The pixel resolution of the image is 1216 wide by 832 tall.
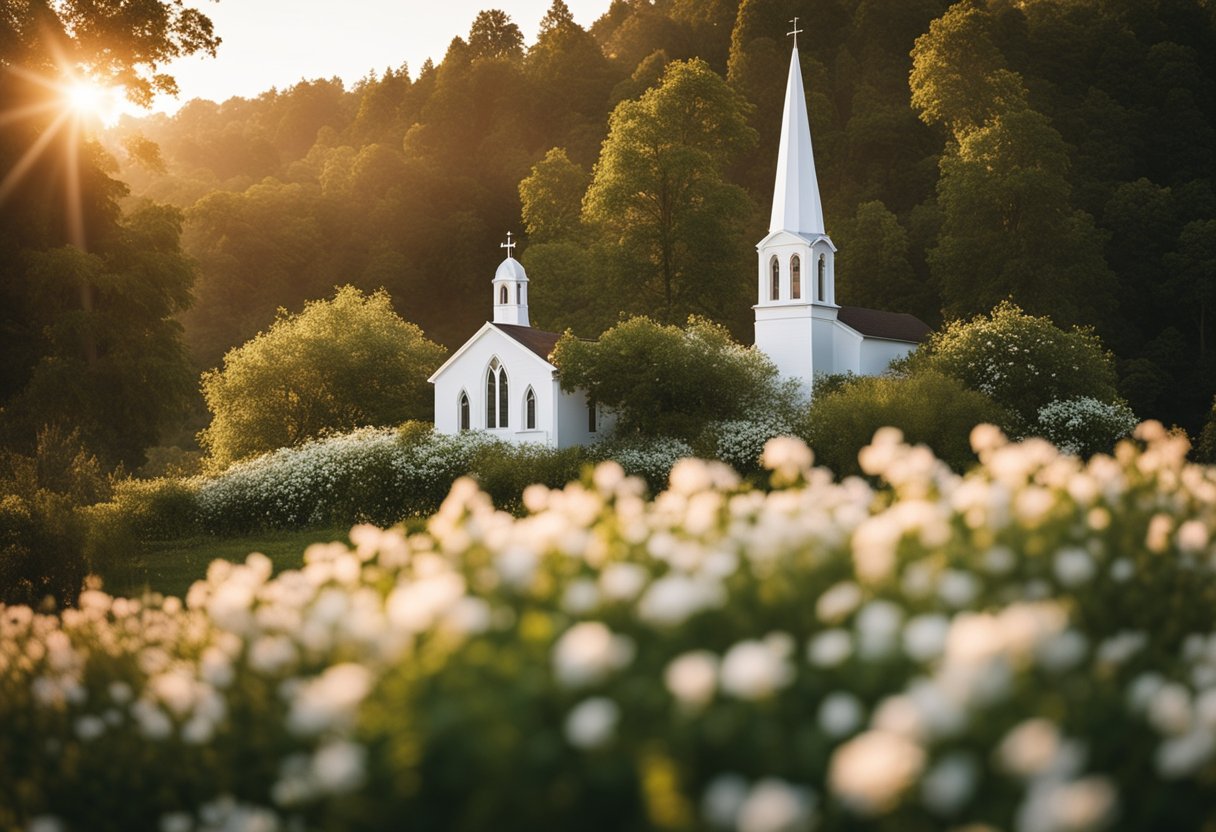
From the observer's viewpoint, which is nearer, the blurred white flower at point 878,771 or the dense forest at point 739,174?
the blurred white flower at point 878,771

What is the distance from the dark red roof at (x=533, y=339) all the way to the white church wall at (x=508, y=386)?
25 centimetres

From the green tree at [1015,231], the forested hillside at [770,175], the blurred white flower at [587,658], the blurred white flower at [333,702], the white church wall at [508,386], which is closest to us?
the blurred white flower at [587,658]

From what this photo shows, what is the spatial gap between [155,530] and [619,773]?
1156 inches

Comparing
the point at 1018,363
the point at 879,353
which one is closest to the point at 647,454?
the point at 1018,363

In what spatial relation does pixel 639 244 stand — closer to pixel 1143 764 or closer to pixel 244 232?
pixel 244 232

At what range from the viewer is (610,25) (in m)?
90.4

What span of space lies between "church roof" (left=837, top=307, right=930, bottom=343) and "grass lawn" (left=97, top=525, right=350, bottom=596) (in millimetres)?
22160

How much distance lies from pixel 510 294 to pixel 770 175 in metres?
27.7

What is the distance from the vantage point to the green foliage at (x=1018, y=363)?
122 feet

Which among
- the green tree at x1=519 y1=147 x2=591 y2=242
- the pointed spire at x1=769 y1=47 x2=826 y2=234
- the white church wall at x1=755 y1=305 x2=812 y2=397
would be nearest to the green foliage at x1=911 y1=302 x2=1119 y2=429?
the white church wall at x1=755 y1=305 x2=812 y2=397

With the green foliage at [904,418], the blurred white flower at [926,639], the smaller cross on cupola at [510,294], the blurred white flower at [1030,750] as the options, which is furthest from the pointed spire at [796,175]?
the blurred white flower at [1030,750]

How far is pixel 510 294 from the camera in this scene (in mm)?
46344

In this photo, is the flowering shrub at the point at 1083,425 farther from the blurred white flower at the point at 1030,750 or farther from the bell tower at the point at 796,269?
the blurred white flower at the point at 1030,750

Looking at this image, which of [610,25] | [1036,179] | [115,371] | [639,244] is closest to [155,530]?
[115,371]
